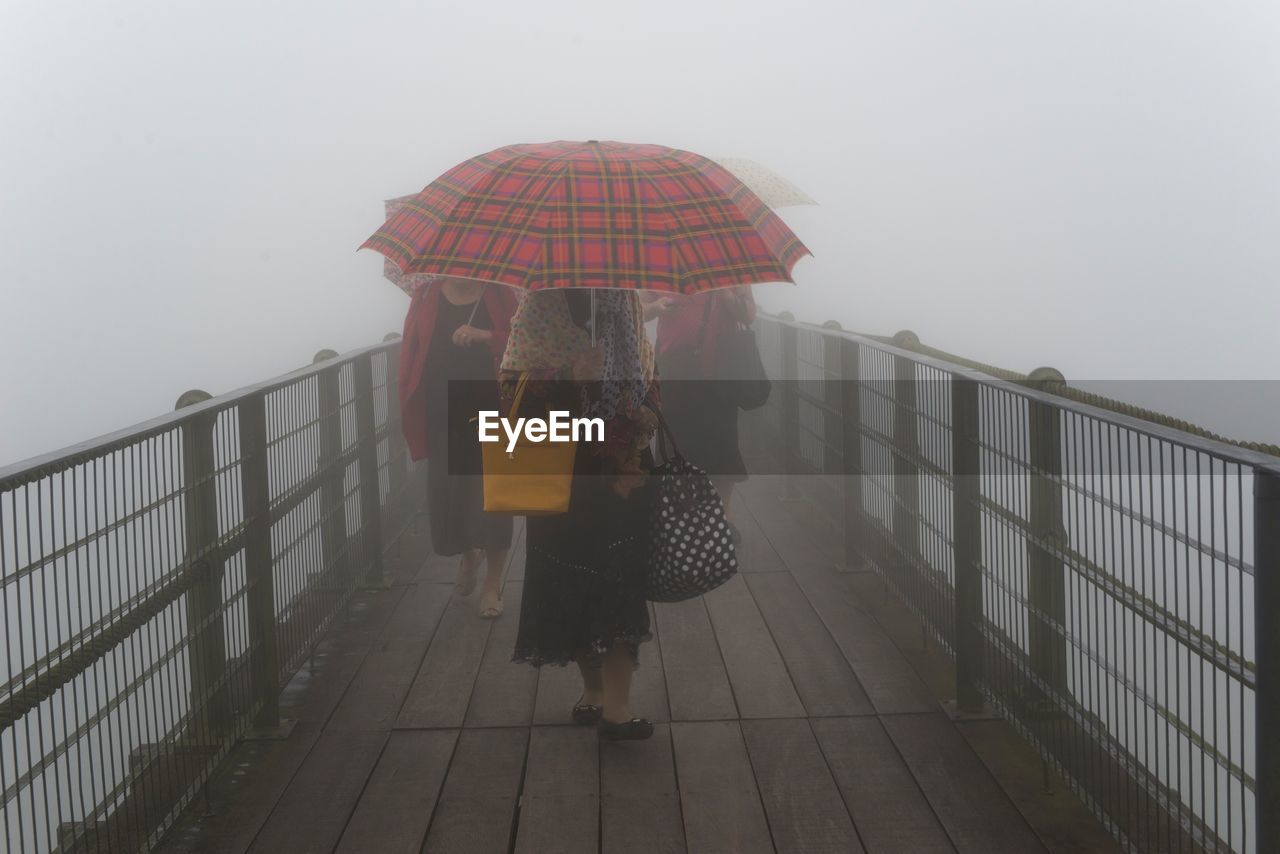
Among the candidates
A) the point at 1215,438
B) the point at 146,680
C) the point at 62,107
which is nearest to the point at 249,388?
the point at 146,680

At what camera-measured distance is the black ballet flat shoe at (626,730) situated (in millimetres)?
3498

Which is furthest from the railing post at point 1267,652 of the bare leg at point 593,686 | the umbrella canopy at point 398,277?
the umbrella canopy at point 398,277

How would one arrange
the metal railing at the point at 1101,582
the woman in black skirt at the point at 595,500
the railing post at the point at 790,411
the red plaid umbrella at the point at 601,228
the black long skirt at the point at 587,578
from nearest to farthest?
the metal railing at the point at 1101,582, the red plaid umbrella at the point at 601,228, the woman in black skirt at the point at 595,500, the black long skirt at the point at 587,578, the railing post at the point at 790,411

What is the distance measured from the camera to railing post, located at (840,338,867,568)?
5.11 meters

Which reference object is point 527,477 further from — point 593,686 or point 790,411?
point 790,411

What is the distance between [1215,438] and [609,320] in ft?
4.88

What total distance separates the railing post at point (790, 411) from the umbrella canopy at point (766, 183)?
6.73ft

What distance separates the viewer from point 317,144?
13570 millimetres

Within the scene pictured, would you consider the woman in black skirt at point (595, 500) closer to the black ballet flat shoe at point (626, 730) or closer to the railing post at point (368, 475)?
the black ballet flat shoe at point (626, 730)

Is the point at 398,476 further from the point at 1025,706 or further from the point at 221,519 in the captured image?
the point at 1025,706

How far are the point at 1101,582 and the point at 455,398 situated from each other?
2753mm

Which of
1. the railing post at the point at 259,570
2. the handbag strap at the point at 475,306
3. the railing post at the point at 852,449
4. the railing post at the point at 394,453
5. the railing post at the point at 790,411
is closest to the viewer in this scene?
the railing post at the point at 259,570

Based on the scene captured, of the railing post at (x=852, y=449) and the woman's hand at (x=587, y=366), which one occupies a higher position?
the woman's hand at (x=587, y=366)

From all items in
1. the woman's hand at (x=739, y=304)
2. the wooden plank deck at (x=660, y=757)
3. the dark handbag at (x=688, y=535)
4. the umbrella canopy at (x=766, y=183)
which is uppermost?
the umbrella canopy at (x=766, y=183)
